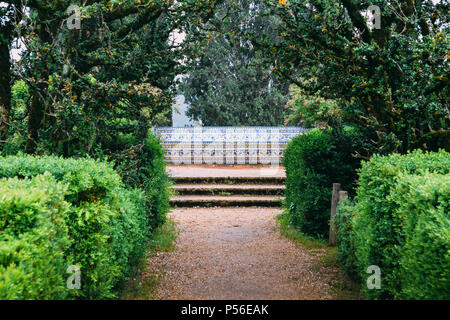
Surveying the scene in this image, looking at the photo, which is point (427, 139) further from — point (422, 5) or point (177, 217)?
point (177, 217)

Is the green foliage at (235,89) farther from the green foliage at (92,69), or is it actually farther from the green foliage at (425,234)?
the green foliage at (425,234)

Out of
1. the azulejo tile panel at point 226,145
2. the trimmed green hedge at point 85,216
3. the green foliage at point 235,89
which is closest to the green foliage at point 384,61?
the trimmed green hedge at point 85,216

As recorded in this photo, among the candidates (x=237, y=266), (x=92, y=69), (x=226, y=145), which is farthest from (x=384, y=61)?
(x=226, y=145)

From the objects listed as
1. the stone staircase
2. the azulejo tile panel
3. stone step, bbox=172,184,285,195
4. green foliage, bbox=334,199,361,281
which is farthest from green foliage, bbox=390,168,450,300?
the azulejo tile panel

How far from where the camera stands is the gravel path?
4383 mm

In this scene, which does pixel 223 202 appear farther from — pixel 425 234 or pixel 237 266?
pixel 425 234

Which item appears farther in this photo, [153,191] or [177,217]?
[177,217]

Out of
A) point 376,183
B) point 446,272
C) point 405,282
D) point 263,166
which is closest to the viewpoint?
point 446,272

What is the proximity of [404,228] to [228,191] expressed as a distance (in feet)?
26.1

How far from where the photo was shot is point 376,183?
12.9 feet

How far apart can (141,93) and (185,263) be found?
2.49m

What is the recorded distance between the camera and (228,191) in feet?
36.1

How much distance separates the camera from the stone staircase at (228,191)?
408 inches

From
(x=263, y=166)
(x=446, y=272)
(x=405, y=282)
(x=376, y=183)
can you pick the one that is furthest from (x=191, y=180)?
(x=446, y=272)
